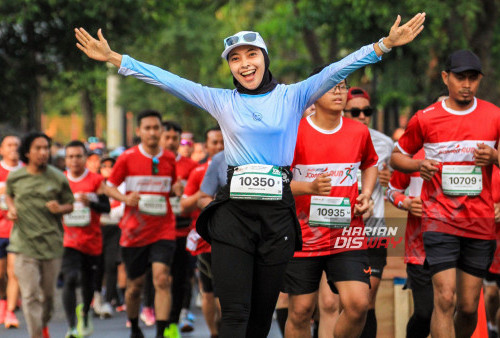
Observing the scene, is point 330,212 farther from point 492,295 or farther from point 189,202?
point 189,202

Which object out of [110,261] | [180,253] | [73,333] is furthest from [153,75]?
[110,261]

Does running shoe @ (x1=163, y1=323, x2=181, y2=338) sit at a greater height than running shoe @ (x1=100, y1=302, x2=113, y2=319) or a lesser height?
greater

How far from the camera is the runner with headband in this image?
649 cm

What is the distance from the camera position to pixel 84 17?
19547 mm

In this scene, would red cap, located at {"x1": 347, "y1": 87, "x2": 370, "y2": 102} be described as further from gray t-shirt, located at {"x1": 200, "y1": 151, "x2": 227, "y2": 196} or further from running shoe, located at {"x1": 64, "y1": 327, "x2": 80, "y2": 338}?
running shoe, located at {"x1": 64, "y1": 327, "x2": 80, "y2": 338}

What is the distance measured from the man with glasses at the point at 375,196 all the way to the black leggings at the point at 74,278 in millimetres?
3826

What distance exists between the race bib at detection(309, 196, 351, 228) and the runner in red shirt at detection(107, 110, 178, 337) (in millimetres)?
3409

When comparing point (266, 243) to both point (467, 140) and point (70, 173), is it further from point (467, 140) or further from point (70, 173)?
point (70, 173)

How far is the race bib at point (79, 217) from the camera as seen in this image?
12.5 metres

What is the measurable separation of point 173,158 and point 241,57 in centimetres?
502

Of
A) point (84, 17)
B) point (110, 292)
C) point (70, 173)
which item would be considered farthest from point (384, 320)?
point (84, 17)

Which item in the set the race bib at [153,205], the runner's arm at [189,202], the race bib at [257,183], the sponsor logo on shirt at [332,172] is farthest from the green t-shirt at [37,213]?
the race bib at [257,183]

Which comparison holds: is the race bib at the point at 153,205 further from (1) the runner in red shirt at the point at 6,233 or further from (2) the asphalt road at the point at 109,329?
(1) the runner in red shirt at the point at 6,233

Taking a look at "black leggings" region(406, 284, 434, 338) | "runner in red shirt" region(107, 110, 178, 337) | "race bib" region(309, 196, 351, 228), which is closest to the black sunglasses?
"black leggings" region(406, 284, 434, 338)
